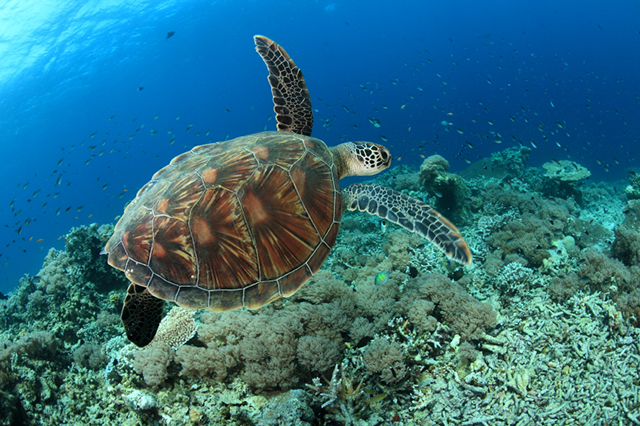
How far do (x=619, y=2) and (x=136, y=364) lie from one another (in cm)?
10180

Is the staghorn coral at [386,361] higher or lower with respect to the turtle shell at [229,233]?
lower

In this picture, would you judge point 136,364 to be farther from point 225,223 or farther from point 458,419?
point 458,419

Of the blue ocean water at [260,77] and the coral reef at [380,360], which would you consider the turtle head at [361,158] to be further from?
the blue ocean water at [260,77]

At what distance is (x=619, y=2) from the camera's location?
201 feet

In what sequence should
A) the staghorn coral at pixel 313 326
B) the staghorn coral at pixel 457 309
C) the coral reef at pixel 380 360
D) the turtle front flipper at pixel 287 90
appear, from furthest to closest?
the turtle front flipper at pixel 287 90, the staghorn coral at pixel 457 309, the staghorn coral at pixel 313 326, the coral reef at pixel 380 360

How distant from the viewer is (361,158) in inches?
159

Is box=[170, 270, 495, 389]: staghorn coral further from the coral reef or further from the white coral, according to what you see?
the white coral

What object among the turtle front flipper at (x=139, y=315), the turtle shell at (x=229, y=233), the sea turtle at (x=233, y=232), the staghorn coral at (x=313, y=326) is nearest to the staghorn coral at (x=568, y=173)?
the staghorn coral at (x=313, y=326)

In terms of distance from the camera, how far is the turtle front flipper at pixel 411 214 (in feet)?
10.2

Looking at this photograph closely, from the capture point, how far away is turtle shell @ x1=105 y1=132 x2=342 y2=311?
8.39 feet

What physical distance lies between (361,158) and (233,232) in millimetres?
2233

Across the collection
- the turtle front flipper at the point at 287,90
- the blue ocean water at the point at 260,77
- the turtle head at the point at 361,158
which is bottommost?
the blue ocean water at the point at 260,77

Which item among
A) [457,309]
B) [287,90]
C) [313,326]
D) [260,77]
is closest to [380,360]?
[313,326]

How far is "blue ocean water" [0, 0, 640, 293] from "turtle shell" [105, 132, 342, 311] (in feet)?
80.8
